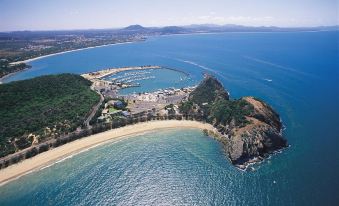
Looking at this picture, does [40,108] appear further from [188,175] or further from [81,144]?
[188,175]

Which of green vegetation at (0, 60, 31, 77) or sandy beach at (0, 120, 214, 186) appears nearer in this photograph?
sandy beach at (0, 120, 214, 186)

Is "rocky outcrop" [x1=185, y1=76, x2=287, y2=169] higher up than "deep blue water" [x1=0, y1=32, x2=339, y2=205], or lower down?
higher up

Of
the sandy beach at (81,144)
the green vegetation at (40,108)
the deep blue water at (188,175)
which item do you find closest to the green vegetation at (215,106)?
the sandy beach at (81,144)

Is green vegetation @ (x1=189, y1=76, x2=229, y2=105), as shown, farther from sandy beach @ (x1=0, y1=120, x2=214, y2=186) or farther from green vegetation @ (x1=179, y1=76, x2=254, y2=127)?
sandy beach @ (x1=0, y1=120, x2=214, y2=186)

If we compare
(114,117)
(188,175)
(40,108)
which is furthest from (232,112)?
(40,108)

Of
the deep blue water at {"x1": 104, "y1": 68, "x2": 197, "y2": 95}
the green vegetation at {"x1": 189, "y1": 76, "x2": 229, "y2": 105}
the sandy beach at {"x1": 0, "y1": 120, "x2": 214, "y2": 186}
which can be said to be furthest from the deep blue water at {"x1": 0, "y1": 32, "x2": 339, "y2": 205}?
the deep blue water at {"x1": 104, "y1": 68, "x2": 197, "y2": 95}

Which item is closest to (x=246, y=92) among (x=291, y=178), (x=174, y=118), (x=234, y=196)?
(x=174, y=118)

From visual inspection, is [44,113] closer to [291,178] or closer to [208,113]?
[208,113]

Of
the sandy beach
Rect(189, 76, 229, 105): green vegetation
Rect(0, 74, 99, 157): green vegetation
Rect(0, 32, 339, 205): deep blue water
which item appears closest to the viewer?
Rect(0, 32, 339, 205): deep blue water
